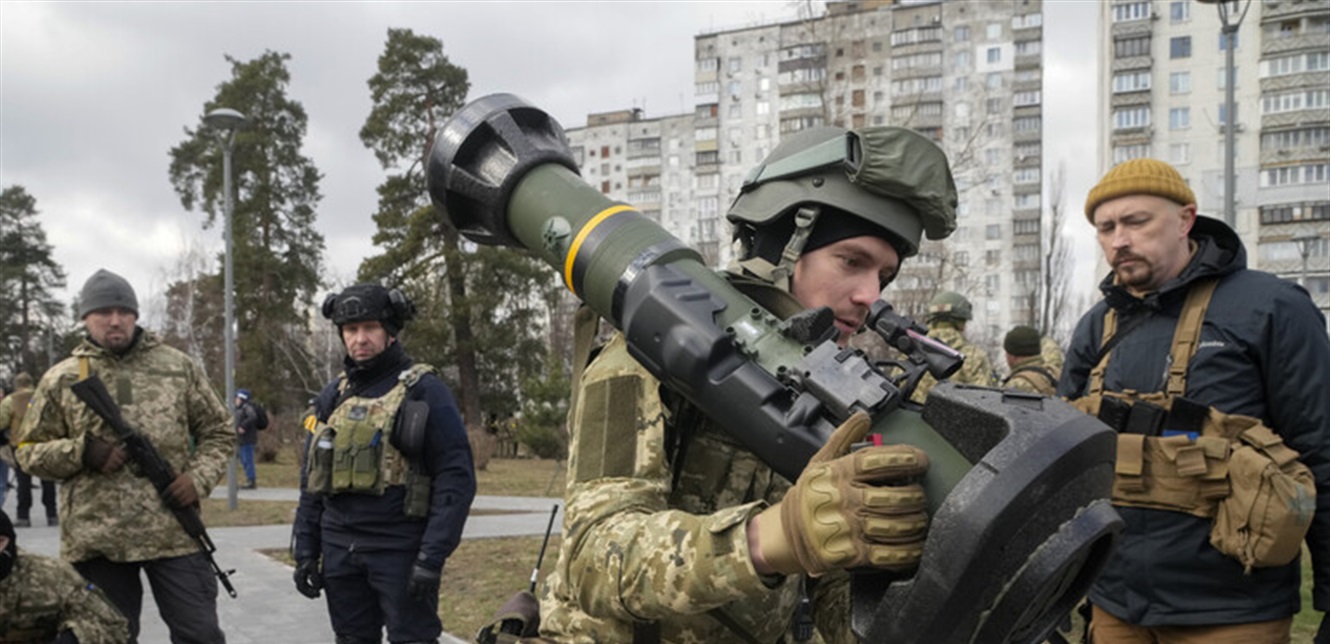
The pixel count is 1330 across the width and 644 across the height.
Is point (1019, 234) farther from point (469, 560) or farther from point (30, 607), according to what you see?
point (30, 607)

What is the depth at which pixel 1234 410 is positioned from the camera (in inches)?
115

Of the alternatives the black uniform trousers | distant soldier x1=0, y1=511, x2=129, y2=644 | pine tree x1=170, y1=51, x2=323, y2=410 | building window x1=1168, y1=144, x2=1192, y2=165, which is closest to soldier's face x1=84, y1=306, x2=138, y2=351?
distant soldier x1=0, y1=511, x2=129, y2=644

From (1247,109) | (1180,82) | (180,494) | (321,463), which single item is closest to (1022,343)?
(321,463)

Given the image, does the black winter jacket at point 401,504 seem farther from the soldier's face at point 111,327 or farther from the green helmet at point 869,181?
the green helmet at point 869,181

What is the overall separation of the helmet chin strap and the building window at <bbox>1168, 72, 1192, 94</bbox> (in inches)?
2311

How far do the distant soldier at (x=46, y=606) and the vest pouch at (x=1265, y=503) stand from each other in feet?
15.5

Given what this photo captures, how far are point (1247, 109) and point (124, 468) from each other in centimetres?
5754

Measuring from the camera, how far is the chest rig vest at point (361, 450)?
4.75 m

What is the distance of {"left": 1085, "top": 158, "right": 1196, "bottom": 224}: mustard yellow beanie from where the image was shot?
10.1ft

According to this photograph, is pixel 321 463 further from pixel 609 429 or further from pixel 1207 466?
pixel 1207 466

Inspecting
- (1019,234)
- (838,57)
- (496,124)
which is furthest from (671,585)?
(1019,234)

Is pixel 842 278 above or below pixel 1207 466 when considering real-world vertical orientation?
above

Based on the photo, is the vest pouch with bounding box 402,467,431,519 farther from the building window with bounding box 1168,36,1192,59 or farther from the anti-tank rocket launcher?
the building window with bounding box 1168,36,1192,59

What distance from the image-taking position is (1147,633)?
304cm
